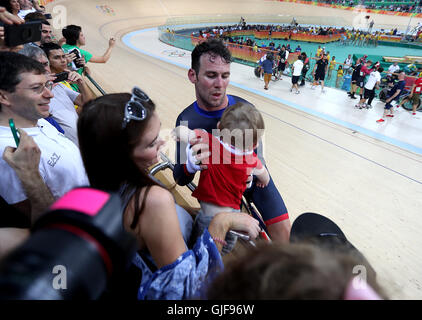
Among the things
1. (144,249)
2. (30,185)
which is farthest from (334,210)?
(30,185)

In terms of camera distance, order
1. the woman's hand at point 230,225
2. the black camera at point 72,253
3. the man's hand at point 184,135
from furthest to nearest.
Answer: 1. the man's hand at point 184,135
2. the woman's hand at point 230,225
3. the black camera at point 72,253

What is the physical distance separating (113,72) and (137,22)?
15602 millimetres

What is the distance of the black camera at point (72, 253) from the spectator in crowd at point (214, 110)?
1.22 metres

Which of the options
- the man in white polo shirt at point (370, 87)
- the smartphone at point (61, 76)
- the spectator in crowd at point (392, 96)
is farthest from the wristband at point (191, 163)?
→ the man in white polo shirt at point (370, 87)

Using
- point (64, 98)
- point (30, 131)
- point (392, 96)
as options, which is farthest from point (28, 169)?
point (392, 96)

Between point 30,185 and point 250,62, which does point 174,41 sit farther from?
point 30,185

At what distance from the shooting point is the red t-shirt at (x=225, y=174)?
134 cm

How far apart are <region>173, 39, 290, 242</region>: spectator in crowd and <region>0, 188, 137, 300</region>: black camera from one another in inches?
48.0

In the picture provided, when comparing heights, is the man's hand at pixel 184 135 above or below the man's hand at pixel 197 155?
above

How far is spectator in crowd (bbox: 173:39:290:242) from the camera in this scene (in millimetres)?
1679

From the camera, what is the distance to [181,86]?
20.6ft

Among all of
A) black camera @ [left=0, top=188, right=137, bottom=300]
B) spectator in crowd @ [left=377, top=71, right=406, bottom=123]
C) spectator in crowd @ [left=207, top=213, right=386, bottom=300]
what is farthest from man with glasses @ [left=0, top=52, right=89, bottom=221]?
spectator in crowd @ [left=377, top=71, right=406, bottom=123]

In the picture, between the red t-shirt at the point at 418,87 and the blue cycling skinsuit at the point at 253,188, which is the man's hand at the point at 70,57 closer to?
the blue cycling skinsuit at the point at 253,188

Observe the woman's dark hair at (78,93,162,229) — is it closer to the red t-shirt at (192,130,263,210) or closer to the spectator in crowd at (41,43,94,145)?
the red t-shirt at (192,130,263,210)
